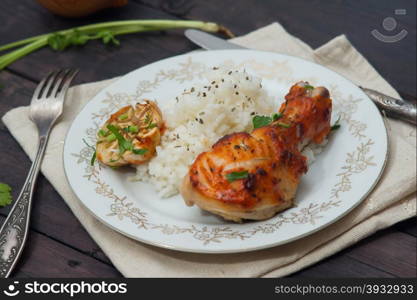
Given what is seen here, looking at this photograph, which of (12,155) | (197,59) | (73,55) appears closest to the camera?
(12,155)

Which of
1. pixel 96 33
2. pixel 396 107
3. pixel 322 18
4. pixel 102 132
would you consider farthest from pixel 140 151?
pixel 322 18

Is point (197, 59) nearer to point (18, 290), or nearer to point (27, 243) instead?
point (27, 243)

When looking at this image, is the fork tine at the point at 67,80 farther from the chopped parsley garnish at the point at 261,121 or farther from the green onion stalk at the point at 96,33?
the chopped parsley garnish at the point at 261,121

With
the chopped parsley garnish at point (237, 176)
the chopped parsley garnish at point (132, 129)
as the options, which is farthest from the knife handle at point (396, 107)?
the chopped parsley garnish at point (132, 129)

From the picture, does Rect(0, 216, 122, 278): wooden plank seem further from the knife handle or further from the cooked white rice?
the knife handle

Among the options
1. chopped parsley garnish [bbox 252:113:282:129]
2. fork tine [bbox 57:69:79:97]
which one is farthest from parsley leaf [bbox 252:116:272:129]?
fork tine [bbox 57:69:79:97]

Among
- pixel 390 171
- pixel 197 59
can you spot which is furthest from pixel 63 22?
pixel 390 171

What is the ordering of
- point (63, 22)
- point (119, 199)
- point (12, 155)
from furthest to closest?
1. point (63, 22)
2. point (12, 155)
3. point (119, 199)
